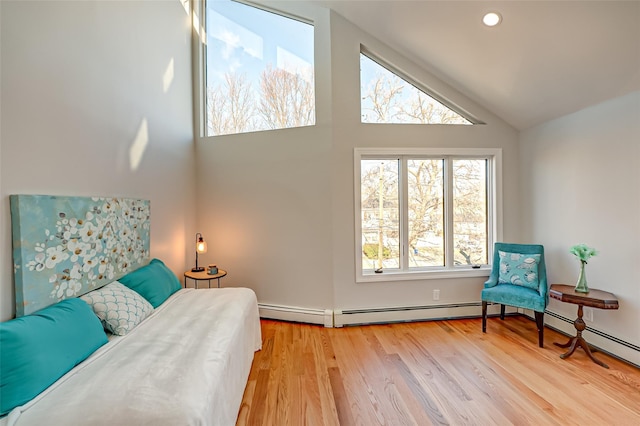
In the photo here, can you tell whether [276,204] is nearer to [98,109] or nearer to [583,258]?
[98,109]

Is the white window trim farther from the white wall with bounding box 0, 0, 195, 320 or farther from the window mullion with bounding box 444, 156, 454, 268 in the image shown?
the white wall with bounding box 0, 0, 195, 320

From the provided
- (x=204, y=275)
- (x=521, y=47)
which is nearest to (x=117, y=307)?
(x=204, y=275)

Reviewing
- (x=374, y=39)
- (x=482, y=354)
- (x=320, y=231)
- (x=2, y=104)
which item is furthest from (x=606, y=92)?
(x=2, y=104)

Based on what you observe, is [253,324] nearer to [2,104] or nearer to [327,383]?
[327,383]

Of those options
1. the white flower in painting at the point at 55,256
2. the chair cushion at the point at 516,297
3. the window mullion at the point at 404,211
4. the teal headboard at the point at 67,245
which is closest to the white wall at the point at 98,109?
the teal headboard at the point at 67,245

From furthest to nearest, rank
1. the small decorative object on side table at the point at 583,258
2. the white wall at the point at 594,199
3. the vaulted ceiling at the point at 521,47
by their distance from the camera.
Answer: the small decorative object on side table at the point at 583,258 < the white wall at the point at 594,199 < the vaulted ceiling at the point at 521,47

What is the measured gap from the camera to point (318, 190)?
3.16 meters

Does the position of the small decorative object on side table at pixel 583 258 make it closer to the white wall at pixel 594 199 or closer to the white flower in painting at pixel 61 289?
the white wall at pixel 594 199

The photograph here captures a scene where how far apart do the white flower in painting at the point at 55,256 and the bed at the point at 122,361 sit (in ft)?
0.20

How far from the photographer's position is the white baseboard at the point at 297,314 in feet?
10.2

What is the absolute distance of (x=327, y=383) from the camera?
209 cm

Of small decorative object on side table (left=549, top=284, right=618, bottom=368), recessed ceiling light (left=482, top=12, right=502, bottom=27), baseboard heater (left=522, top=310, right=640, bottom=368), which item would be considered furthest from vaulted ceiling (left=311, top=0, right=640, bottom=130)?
baseboard heater (left=522, top=310, right=640, bottom=368)

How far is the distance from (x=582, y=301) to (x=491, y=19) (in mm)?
2484

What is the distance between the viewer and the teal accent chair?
263 cm
